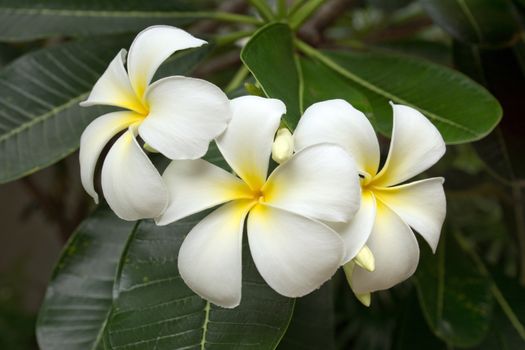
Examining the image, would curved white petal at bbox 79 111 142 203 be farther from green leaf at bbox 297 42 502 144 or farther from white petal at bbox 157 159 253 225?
green leaf at bbox 297 42 502 144

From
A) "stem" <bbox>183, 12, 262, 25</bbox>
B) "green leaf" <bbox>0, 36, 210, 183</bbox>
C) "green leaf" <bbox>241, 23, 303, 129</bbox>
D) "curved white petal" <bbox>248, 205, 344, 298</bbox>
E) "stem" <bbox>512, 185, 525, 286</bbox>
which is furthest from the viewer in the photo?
"stem" <bbox>512, 185, 525, 286</bbox>

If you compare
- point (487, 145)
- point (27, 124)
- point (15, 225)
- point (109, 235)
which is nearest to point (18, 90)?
point (27, 124)

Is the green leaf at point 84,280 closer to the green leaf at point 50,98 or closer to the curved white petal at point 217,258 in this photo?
the green leaf at point 50,98

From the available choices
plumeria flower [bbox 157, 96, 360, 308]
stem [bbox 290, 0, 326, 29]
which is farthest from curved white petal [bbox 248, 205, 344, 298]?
stem [bbox 290, 0, 326, 29]

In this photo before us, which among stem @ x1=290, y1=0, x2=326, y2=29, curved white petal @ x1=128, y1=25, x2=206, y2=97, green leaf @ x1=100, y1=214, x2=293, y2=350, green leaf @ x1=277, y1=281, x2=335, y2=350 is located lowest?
green leaf @ x1=277, y1=281, x2=335, y2=350

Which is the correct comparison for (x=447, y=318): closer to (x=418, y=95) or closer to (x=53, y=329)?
(x=418, y=95)
